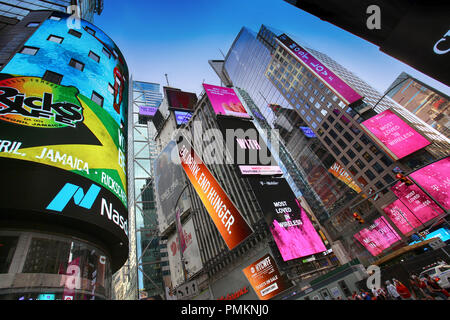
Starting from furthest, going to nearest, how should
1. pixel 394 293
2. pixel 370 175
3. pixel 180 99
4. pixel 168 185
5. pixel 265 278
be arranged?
pixel 370 175 → pixel 180 99 → pixel 168 185 → pixel 265 278 → pixel 394 293

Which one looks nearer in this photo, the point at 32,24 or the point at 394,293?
the point at 394,293

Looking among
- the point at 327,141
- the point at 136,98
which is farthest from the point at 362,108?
the point at 136,98

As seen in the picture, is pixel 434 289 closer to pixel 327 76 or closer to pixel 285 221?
pixel 285 221

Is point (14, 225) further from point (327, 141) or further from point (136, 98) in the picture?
point (327, 141)

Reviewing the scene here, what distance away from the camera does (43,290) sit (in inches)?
242

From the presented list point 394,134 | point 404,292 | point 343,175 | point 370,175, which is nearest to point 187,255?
point 404,292

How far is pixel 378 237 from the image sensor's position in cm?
4244

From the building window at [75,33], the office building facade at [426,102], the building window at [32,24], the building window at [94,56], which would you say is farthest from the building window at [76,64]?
the office building facade at [426,102]

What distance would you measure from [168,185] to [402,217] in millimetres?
42834

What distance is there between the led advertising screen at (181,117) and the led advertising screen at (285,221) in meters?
32.2

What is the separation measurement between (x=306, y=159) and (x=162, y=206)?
203 feet

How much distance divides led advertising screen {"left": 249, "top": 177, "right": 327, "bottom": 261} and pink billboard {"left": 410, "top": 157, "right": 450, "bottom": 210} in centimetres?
2429
